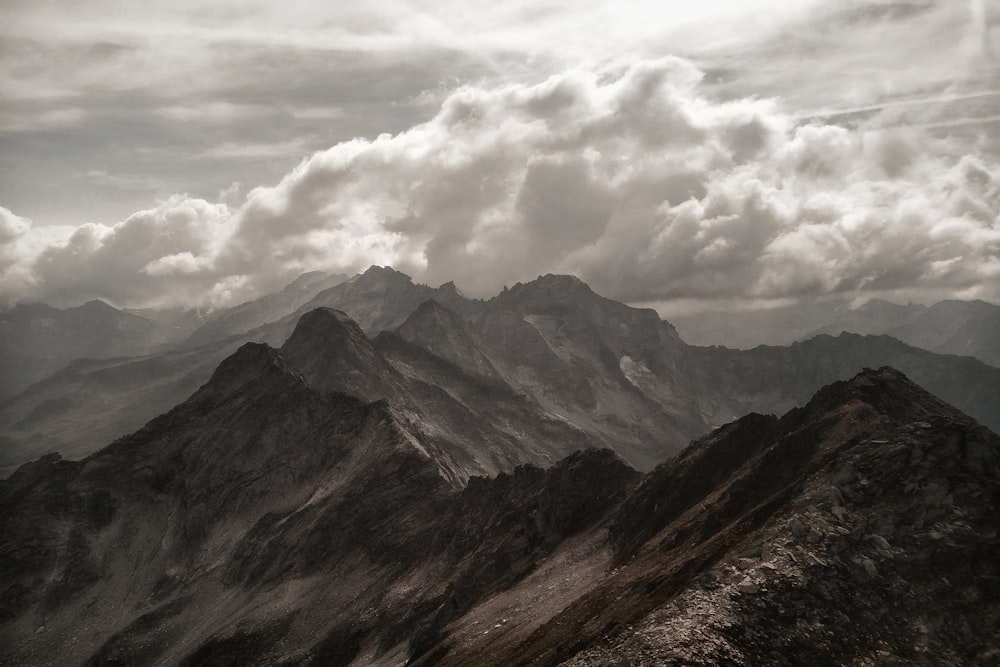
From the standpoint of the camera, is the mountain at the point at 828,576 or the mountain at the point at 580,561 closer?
the mountain at the point at 828,576

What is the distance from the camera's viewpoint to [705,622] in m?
57.9

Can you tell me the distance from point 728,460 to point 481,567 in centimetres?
4363

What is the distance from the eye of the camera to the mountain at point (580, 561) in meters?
60.1

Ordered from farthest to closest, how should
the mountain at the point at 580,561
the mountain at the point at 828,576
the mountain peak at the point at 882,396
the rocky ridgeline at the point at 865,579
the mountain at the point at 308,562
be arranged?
the mountain at the point at 308,562
the mountain peak at the point at 882,396
the mountain at the point at 580,561
the mountain at the point at 828,576
the rocky ridgeline at the point at 865,579

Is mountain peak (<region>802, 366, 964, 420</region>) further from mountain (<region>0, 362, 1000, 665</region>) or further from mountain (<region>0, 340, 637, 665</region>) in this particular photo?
mountain (<region>0, 340, 637, 665</region>)

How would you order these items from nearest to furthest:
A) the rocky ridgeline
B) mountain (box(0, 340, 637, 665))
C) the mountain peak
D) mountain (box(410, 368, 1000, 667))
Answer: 1. the rocky ridgeline
2. mountain (box(410, 368, 1000, 667))
3. the mountain peak
4. mountain (box(0, 340, 637, 665))

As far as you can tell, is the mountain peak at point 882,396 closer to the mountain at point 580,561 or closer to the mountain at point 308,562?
the mountain at point 580,561

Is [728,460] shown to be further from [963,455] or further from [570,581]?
[963,455]

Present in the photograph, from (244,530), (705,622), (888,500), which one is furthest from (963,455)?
(244,530)

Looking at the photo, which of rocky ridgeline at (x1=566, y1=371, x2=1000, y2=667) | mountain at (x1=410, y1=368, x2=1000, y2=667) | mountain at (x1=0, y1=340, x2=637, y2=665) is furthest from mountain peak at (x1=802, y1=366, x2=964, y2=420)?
mountain at (x1=0, y1=340, x2=637, y2=665)

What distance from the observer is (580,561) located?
11525 centimetres

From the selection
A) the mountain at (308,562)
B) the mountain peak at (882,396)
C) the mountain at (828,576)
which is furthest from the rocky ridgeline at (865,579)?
the mountain at (308,562)

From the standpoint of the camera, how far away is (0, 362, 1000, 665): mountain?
6012cm

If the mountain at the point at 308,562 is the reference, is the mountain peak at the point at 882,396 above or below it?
above
